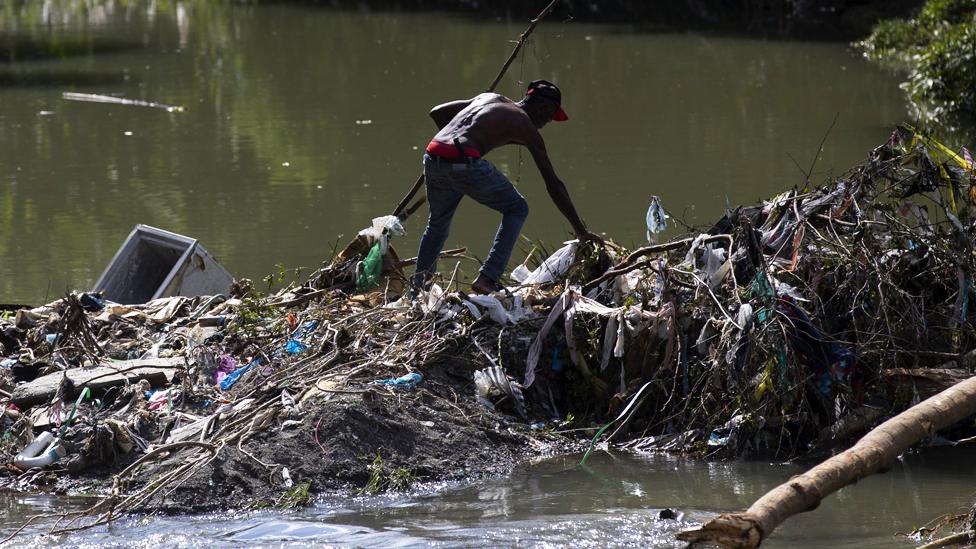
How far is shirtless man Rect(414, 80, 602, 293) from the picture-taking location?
21.0 ft

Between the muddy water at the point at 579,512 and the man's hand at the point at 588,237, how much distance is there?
122 cm

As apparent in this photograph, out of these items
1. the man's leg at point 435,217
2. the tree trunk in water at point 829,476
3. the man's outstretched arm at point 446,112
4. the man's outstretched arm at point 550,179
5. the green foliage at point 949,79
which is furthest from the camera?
the green foliage at point 949,79

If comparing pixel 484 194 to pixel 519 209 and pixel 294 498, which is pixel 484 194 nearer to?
pixel 519 209

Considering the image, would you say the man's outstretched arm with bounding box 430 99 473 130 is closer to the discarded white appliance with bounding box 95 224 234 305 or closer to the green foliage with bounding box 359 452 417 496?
the discarded white appliance with bounding box 95 224 234 305

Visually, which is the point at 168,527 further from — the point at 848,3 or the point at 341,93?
the point at 848,3

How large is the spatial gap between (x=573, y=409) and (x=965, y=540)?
223cm

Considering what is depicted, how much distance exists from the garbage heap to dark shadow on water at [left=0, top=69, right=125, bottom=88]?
41.5 ft

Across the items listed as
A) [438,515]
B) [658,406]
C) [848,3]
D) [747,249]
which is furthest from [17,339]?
[848,3]

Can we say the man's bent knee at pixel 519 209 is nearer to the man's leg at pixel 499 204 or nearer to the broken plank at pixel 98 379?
the man's leg at pixel 499 204

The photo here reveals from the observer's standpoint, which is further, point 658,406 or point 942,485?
point 658,406

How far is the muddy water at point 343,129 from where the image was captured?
1090 centimetres

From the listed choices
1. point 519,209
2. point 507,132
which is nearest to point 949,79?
point 519,209

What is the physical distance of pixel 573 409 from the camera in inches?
249

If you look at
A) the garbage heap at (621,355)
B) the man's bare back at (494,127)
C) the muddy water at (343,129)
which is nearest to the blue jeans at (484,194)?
the man's bare back at (494,127)
